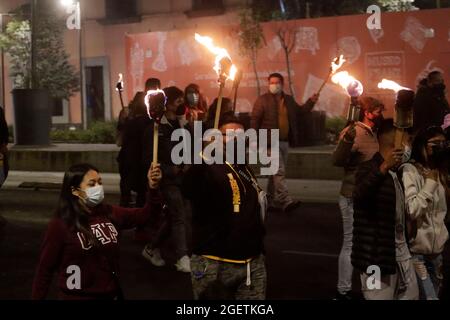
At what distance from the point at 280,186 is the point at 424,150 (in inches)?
229

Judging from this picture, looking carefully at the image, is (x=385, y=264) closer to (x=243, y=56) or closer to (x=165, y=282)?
(x=165, y=282)

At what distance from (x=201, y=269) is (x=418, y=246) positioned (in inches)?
64.0

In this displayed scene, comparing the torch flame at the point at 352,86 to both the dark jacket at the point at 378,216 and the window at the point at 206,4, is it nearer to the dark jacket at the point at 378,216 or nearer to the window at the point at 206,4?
the dark jacket at the point at 378,216

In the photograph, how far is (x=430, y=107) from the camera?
11.2 meters

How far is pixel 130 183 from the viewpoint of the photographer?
28.3 feet

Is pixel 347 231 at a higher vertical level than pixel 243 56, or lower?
lower

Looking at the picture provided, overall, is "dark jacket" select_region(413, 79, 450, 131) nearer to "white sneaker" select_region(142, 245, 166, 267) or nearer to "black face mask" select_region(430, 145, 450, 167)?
"white sneaker" select_region(142, 245, 166, 267)

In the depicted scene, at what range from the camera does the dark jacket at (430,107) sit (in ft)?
36.6

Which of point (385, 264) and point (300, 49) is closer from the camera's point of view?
point (385, 264)

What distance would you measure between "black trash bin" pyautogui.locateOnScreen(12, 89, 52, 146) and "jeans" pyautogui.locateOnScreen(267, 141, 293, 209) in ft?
32.6

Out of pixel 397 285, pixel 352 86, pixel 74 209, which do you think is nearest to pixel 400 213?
pixel 397 285

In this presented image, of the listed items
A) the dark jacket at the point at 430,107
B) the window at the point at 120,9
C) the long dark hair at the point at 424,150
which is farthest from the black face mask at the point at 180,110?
the window at the point at 120,9

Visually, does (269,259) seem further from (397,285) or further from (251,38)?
(251,38)
